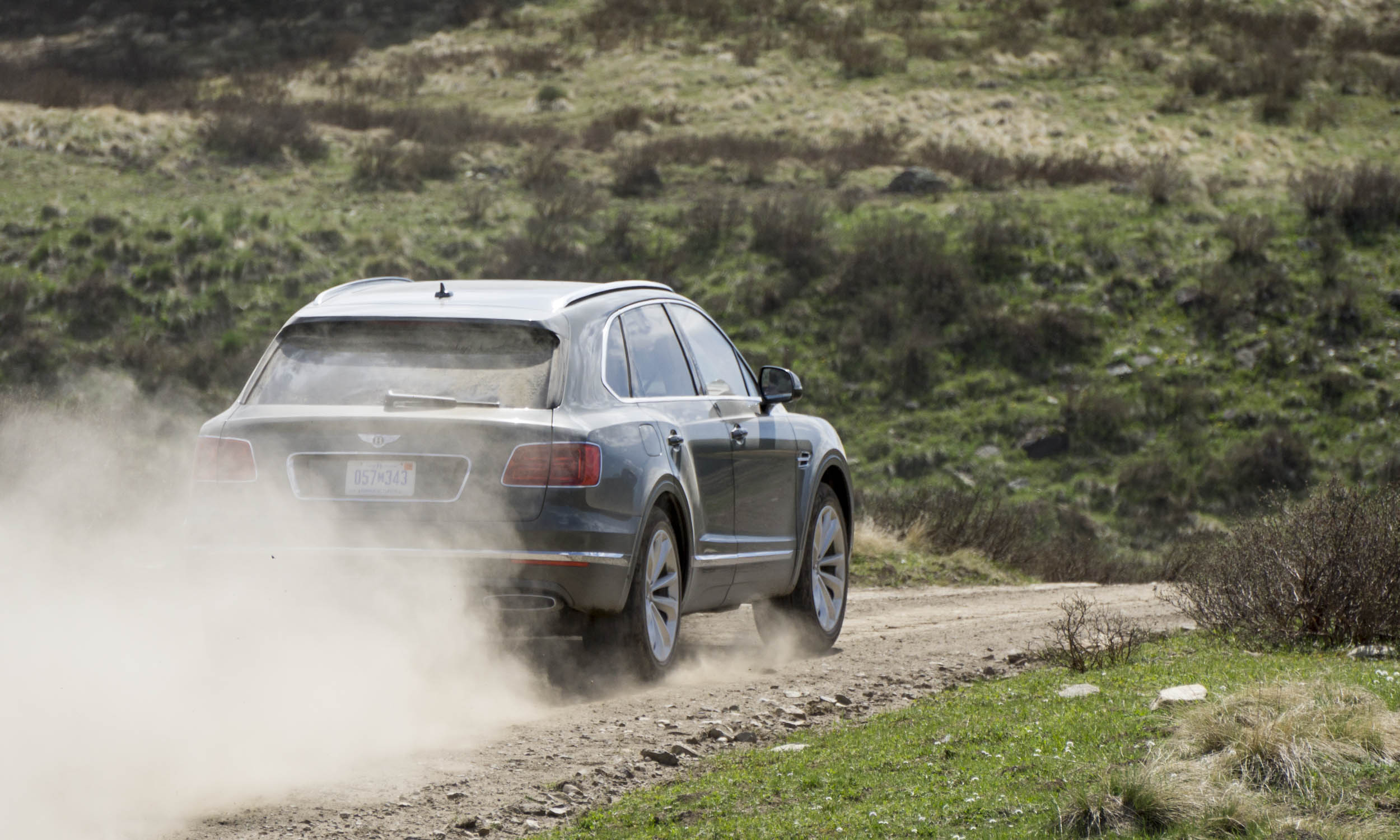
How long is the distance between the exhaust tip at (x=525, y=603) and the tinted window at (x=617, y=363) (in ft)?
3.37

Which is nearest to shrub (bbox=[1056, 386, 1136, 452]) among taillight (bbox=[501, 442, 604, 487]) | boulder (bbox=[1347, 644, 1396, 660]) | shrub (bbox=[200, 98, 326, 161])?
boulder (bbox=[1347, 644, 1396, 660])

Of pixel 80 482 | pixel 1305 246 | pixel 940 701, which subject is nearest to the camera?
pixel 940 701

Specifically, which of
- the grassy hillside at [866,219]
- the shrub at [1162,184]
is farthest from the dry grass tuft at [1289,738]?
the shrub at [1162,184]

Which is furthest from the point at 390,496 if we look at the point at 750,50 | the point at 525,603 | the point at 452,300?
the point at 750,50

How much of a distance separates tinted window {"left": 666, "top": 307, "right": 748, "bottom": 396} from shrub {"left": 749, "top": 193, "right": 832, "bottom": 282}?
2327cm

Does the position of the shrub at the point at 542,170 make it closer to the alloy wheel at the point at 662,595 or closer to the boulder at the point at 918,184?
the boulder at the point at 918,184

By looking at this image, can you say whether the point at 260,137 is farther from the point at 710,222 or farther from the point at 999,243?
the point at 999,243

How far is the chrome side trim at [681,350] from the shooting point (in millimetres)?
6516

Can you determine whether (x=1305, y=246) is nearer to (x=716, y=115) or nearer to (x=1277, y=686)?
(x=716, y=115)

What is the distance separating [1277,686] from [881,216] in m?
28.0

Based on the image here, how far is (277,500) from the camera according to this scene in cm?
598

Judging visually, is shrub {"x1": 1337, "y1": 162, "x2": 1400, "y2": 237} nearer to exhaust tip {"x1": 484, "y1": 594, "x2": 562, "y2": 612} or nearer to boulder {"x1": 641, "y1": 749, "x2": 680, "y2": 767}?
exhaust tip {"x1": 484, "y1": 594, "x2": 562, "y2": 612}

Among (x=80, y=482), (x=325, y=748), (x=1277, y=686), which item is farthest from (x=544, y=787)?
(x=80, y=482)

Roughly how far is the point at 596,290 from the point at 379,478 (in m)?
1.49
